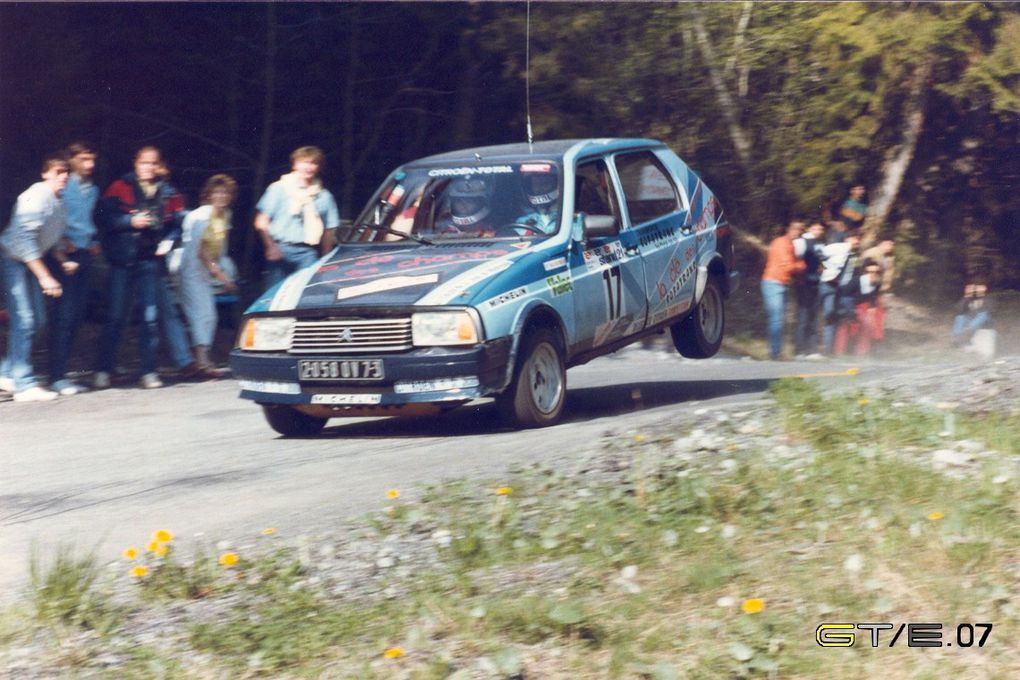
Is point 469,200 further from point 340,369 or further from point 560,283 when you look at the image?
point 340,369

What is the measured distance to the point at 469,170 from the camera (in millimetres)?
8695

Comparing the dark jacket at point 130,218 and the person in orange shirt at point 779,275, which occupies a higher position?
the dark jacket at point 130,218

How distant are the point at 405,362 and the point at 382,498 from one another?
1.36 m

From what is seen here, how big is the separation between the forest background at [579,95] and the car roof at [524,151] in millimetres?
383

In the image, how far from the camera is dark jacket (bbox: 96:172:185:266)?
31.9 feet

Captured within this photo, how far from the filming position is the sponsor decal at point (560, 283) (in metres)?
7.94

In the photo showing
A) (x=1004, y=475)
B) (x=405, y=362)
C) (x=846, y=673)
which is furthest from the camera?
(x=405, y=362)

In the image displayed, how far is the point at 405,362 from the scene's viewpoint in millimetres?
7340

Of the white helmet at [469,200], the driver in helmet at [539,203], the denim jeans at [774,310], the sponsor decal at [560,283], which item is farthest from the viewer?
the denim jeans at [774,310]

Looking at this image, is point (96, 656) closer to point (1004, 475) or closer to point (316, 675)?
point (316, 675)

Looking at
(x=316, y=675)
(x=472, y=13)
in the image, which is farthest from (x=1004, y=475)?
(x=472, y=13)

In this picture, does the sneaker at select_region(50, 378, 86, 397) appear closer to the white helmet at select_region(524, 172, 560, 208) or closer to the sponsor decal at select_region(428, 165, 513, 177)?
the sponsor decal at select_region(428, 165, 513, 177)

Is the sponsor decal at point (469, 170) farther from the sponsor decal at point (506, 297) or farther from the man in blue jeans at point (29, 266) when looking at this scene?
the man in blue jeans at point (29, 266)

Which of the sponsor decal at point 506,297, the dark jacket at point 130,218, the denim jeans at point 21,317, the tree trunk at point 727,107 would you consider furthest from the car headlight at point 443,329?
the tree trunk at point 727,107
